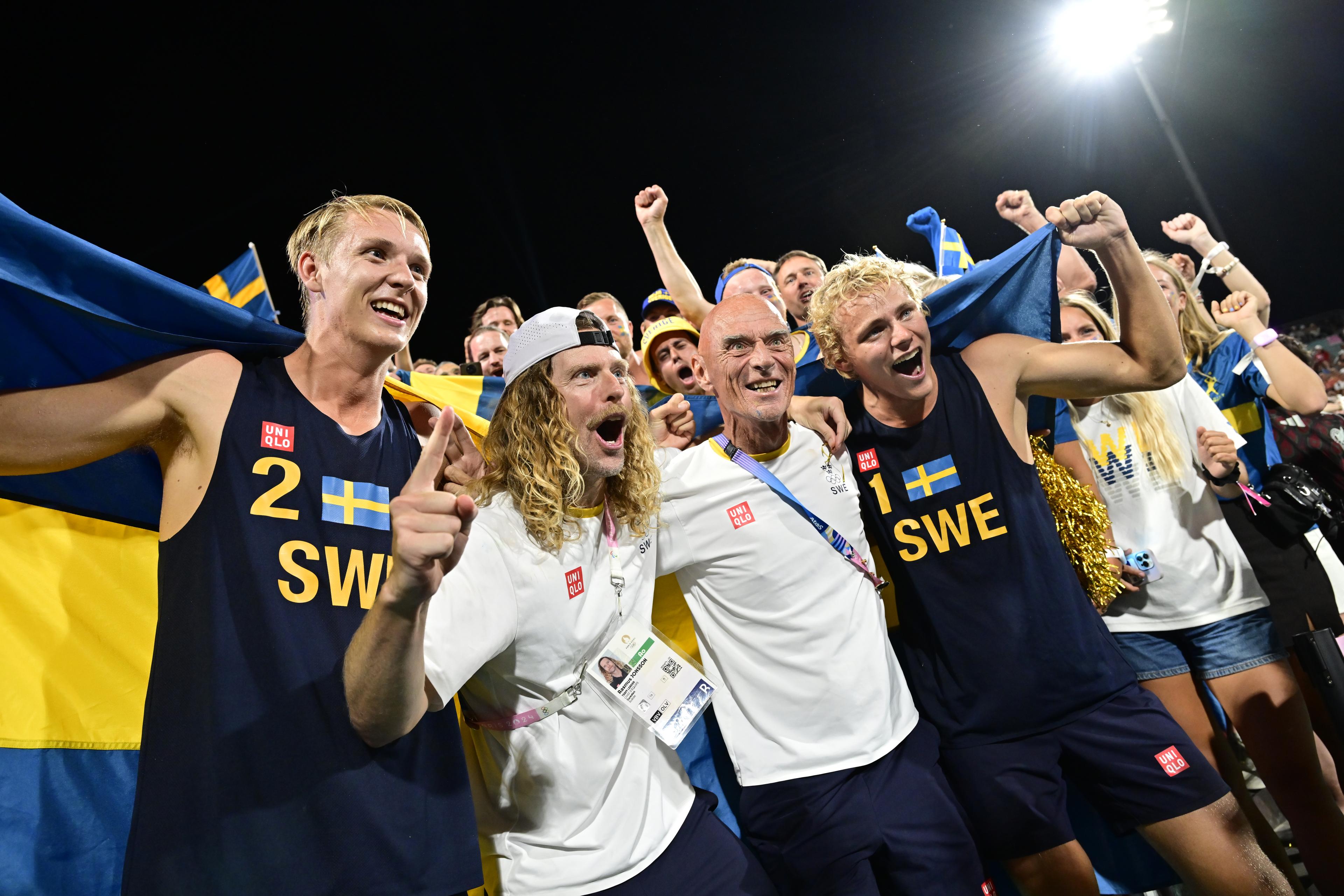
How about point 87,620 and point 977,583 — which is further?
point 977,583

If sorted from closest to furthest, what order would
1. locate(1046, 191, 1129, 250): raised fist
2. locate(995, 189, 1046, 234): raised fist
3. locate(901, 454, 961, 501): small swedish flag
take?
locate(1046, 191, 1129, 250): raised fist < locate(901, 454, 961, 501): small swedish flag < locate(995, 189, 1046, 234): raised fist

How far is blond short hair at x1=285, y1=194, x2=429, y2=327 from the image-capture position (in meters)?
2.45

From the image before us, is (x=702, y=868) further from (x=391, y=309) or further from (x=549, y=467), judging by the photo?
(x=391, y=309)

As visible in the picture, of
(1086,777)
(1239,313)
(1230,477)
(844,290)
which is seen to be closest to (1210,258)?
(1239,313)

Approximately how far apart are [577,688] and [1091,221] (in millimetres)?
2450

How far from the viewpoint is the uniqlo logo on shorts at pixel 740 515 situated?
2.64 m

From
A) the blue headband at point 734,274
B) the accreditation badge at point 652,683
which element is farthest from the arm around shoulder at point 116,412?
the blue headband at point 734,274

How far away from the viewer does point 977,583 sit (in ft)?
8.96

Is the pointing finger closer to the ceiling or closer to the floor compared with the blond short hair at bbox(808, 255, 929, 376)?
closer to the floor

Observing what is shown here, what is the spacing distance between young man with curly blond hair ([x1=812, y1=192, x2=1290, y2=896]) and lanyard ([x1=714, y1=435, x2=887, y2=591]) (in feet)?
0.79

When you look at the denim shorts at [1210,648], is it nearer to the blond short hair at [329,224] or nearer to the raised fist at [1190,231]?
the raised fist at [1190,231]

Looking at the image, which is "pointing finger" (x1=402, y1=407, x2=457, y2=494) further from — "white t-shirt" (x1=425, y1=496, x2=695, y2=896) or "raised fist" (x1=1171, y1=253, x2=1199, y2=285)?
"raised fist" (x1=1171, y1=253, x2=1199, y2=285)

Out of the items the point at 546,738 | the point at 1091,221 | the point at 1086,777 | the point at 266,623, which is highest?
the point at 1091,221

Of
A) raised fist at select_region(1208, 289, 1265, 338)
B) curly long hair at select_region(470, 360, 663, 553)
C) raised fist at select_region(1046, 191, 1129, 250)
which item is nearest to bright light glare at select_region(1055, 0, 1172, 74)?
raised fist at select_region(1208, 289, 1265, 338)
